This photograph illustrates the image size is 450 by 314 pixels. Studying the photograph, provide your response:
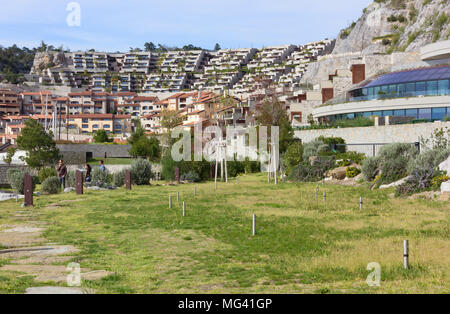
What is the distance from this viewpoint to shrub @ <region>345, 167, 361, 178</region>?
35.1 meters

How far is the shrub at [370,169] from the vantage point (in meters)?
32.7

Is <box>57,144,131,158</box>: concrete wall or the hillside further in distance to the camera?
the hillside

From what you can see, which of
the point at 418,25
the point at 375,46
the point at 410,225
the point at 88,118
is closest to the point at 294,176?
the point at 410,225

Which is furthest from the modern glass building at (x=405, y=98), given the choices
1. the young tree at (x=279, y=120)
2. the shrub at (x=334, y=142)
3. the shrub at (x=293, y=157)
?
the shrub at (x=293, y=157)

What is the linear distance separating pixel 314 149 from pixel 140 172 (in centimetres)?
1439

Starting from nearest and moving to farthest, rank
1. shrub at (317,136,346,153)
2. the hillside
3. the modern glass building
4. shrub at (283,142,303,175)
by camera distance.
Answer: shrub at (283,142,303,175), shrub at (317,136,346,153), the modern glass building, the hillside

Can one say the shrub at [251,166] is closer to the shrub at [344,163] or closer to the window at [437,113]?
the shrub at [344,163]

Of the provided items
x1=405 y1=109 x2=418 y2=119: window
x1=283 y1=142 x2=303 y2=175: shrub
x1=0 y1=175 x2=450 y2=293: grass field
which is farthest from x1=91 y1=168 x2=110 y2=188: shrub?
x1=405 y1=109 x2=418 y2=119: window

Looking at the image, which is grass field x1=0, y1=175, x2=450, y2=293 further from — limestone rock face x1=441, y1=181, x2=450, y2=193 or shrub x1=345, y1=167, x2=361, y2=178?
shrub x1=345, y1=167, x2=361, y2=178

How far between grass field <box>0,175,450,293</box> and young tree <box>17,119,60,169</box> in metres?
42.3

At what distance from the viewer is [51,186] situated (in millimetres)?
32625

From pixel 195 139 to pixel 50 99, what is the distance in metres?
148

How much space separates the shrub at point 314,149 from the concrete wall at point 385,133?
287cm

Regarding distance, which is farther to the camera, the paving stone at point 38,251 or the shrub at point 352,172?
the shrub at point 352,172
